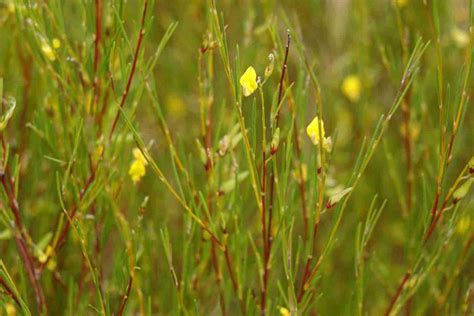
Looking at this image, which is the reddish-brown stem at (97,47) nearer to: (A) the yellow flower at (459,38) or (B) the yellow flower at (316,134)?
(B) the yellow flower at (316,134)

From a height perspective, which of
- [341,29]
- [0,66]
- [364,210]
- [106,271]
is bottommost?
[106,271]

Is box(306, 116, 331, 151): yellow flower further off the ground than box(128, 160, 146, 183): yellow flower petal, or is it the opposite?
box(306, 116, 331, 151): yellow flower

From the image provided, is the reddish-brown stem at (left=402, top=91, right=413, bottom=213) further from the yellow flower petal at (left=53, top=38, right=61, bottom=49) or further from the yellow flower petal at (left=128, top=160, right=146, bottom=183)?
the yellow flower petal at (left=53, top=38, right=61, bottom=49)

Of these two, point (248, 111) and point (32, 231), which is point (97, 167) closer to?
point (32, 231)

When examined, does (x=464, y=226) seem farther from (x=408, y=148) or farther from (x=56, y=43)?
(x=56, y=43)

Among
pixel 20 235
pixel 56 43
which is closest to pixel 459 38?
pixel 56 43

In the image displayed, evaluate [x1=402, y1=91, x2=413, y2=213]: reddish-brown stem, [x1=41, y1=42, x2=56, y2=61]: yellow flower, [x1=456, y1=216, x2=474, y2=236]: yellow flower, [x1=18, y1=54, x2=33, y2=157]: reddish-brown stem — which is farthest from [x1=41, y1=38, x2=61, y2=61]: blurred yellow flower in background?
[x1=456, y1=216, x2=474, y2=236]: yellow flower

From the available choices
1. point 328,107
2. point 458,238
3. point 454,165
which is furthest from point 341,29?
point 458,238

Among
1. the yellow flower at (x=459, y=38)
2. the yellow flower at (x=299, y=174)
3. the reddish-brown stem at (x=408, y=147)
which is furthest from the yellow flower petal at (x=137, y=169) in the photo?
the yellow flower at (x=459, y=38)
